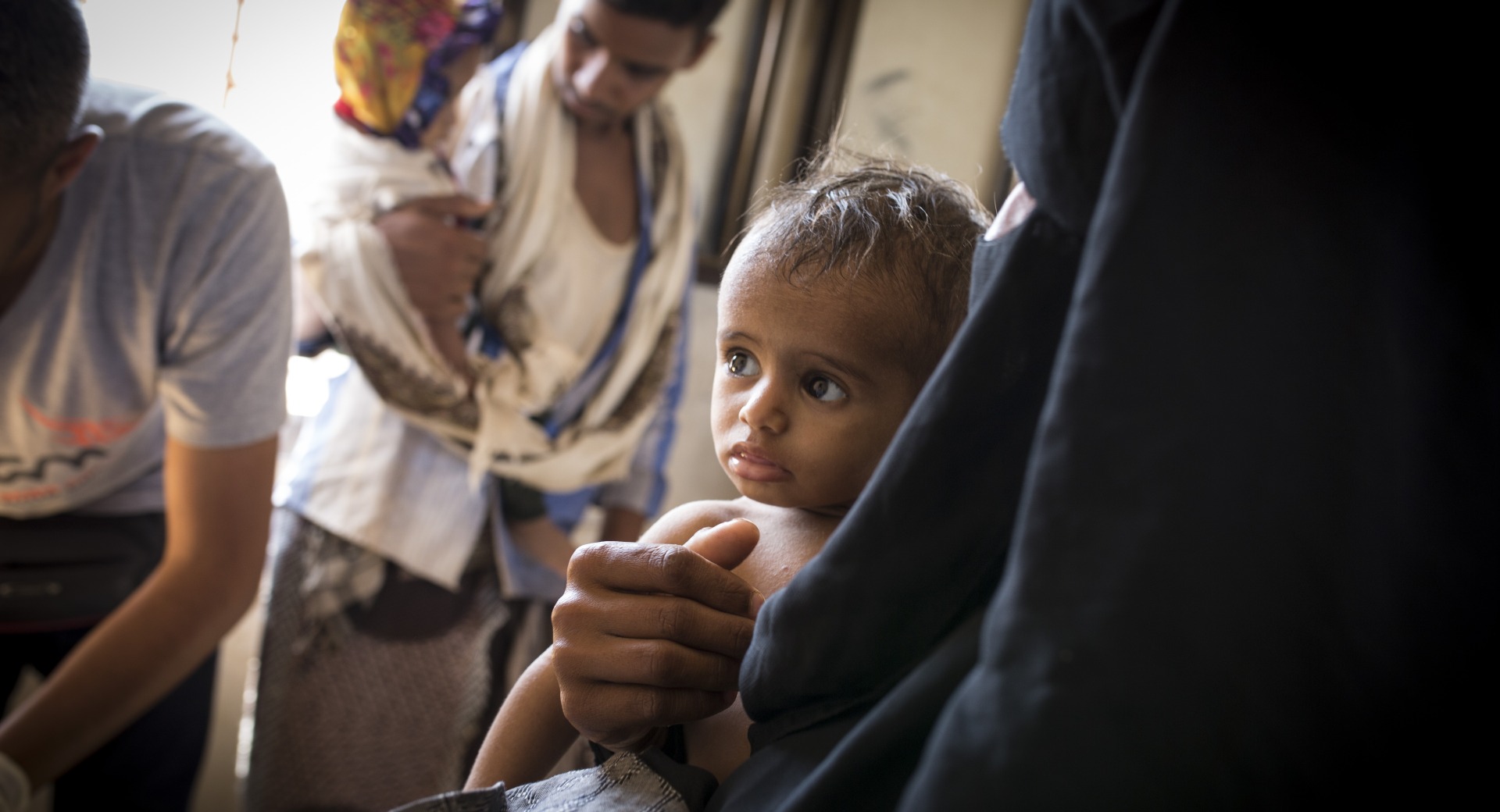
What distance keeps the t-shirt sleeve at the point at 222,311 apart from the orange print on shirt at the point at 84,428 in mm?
68

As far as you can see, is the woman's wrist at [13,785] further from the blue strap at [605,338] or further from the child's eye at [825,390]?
the child's eye at [825,390]

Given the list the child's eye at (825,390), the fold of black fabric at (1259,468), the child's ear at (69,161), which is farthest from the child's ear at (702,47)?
the fold of black fabric at (1259,468)

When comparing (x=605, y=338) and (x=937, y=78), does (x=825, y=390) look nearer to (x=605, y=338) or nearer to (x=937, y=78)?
(x=605, y=338)

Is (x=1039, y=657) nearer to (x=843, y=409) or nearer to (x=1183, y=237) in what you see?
(x=1183, y=237)

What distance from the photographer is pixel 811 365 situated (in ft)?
1.94

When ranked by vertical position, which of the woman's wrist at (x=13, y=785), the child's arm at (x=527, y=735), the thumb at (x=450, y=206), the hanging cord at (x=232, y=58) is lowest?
the woman's wrist at (x=13, y=785)

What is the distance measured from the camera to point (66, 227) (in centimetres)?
104

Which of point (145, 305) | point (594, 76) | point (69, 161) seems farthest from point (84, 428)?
point (594, 76)

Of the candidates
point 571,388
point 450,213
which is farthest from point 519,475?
point 450,213

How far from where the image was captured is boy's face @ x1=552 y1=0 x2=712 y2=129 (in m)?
1.48

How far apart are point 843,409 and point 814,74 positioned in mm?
1963

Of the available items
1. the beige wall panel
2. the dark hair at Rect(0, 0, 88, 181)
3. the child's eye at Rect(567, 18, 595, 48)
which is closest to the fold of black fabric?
the dark hair at Rect(0, 0, 88, 181)

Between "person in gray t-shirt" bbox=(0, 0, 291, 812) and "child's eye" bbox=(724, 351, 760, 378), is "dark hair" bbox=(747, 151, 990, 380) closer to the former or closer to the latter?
"child's eye" bbox=(724, 351, 760, 378)

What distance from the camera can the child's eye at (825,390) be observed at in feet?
1.95
